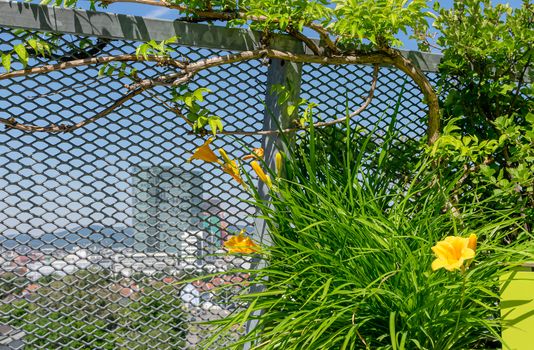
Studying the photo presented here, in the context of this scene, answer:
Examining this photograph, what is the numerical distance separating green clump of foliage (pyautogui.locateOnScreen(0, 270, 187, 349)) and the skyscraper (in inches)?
7.9

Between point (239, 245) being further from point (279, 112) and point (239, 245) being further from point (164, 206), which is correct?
point (279, 112)

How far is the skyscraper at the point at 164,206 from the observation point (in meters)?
3.06

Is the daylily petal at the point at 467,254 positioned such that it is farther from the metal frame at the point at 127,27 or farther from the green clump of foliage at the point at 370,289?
the metal frame at the point at 127,27

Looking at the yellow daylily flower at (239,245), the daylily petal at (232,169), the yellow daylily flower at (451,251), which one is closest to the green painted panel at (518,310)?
the yellow daylily flower at (451,251)

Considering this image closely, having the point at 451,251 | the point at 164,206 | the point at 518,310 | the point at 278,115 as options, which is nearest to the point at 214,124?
the point at 278,115

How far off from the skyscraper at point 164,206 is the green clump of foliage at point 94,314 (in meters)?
0.20

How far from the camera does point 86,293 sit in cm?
301

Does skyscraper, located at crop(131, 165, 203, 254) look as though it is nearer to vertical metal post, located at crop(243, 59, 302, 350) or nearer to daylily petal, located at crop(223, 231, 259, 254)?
vertical metal post, located at crop(243, 59, 302, 350)

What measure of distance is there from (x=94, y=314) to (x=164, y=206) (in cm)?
56

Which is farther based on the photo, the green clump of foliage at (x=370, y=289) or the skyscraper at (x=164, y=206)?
the skyscraper at (x=164, y=206)

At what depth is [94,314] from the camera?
3002 mm

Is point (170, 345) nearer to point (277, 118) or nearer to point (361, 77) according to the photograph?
point (277, 118)

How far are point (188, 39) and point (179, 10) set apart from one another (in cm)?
13

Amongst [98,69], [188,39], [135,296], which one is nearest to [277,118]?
[188,39]
